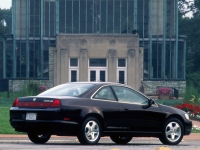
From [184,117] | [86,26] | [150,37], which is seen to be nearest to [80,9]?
[86,26]

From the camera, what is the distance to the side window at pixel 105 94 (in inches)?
594

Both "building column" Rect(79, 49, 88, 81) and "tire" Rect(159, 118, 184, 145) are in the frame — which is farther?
"building column" Rect(79, 49, 88, 81)

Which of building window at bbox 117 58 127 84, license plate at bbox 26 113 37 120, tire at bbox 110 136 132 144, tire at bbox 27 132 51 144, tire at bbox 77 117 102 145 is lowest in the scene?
tire at bbox 110 136 132 144

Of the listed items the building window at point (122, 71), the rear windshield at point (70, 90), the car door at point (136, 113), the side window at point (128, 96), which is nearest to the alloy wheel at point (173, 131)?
the car door at point (136, 113)

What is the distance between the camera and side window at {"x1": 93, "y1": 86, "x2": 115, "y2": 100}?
594 inches

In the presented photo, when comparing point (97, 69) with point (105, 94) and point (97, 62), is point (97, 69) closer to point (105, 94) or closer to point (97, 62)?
point (97, 62)

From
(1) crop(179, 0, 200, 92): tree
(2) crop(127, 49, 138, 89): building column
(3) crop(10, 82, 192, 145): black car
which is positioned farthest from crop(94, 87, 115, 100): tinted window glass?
(1) crop(179, 0, 200, 92): tree

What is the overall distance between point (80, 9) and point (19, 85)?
9.38 m

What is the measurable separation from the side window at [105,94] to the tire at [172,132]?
4.90ft

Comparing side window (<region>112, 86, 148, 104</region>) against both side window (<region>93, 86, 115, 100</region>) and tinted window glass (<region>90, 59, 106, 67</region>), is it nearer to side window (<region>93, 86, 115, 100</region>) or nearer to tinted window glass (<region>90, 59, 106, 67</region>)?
side window (<region>93, 86, 115, 100</region>)

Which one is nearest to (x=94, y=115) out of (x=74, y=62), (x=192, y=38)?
(x=74, y=62)

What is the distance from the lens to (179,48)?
67375 millimetres

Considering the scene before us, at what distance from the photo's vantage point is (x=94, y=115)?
575 inches

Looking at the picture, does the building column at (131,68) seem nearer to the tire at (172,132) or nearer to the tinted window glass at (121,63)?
the tinted window glass at (121,63)
